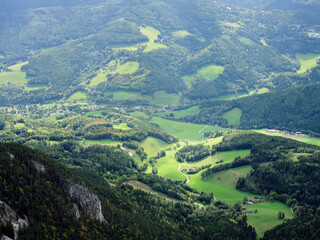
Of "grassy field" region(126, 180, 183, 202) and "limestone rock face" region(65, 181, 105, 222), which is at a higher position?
"limestone rock face" region(65, 181, 105, 222)

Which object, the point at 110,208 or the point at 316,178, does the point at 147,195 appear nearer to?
the point at 110,208

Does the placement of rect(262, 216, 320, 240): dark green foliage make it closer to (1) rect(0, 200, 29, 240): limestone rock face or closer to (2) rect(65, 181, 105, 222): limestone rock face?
(2) rect(65, 181, 105, 222): limestone rock face

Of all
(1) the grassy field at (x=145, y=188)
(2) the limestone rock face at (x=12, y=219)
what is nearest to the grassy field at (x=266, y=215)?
(1) the grassy field at (x=145, y=188)

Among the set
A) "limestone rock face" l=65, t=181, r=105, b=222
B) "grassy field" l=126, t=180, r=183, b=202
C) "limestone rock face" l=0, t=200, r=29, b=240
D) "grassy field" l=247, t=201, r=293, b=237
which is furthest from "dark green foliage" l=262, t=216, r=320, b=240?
"limestone rock face" l=0, t=200, r=29, b=240

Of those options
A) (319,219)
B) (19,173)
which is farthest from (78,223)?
(319,219)

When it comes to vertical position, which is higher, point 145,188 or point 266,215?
point 145,188

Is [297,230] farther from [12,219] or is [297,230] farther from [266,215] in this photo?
[12,219]

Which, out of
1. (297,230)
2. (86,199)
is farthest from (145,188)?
(297,230)

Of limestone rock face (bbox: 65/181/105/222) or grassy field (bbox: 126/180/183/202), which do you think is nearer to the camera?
limestone rock face (bbox: 65/181/105/222)

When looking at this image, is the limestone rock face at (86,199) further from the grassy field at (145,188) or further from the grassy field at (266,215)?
the grassy field at (145,188)
